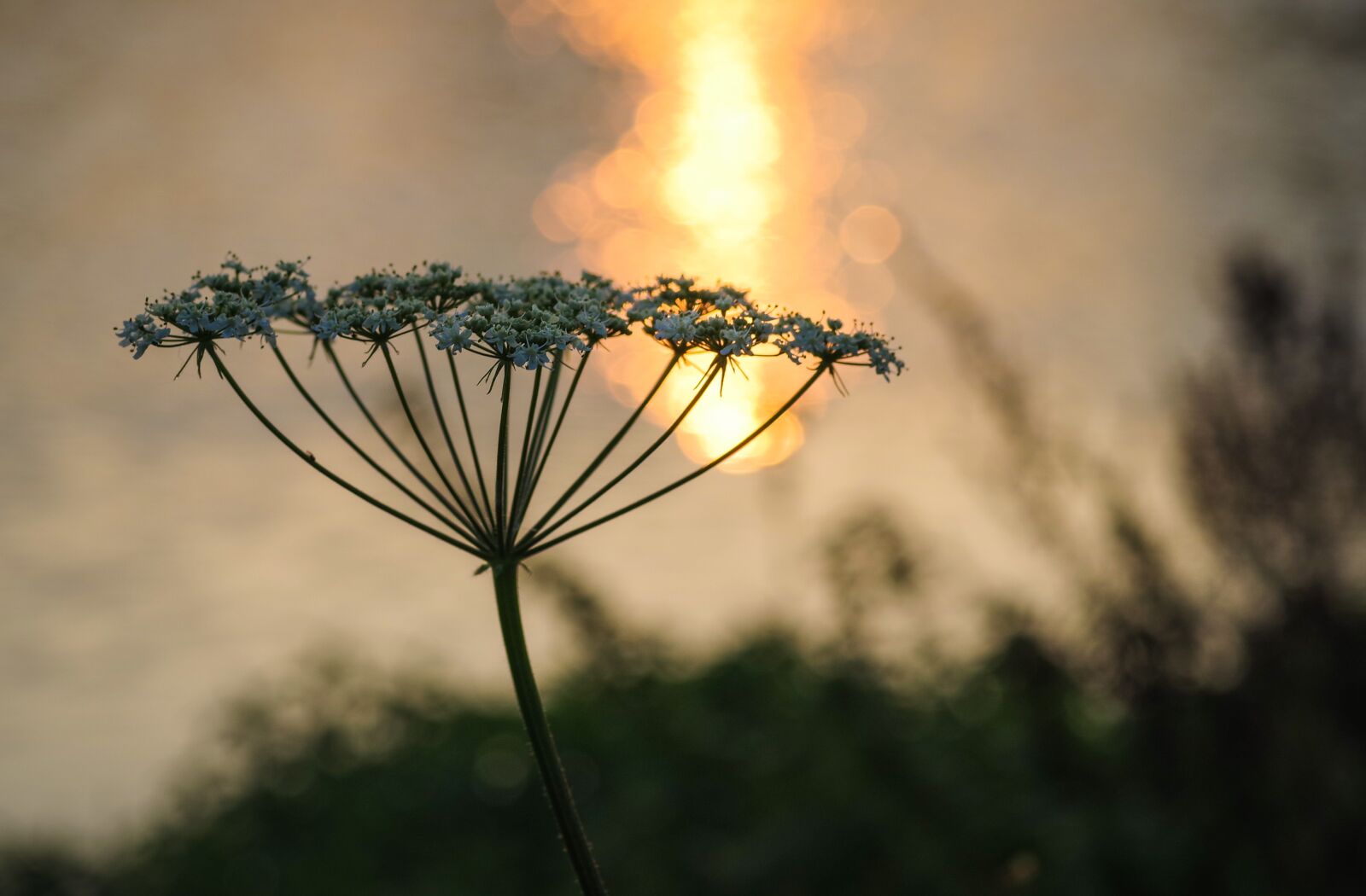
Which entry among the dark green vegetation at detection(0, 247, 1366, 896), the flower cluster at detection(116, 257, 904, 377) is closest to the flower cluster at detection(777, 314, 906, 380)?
the flower cluster at detection(116, 257, 904, 377)

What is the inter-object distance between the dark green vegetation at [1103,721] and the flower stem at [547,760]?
209 inches

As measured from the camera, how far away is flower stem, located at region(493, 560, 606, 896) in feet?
8.78

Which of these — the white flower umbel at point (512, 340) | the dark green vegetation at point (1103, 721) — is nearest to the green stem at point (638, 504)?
the white flower umbel at point (512, 340)

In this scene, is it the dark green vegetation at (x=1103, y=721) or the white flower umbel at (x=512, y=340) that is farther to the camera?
the dark green vegetation at (x=1103, y=721)

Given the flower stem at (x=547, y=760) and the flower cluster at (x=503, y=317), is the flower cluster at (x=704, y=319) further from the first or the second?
the flower stem at (x=547, y=760)

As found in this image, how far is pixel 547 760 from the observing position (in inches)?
107

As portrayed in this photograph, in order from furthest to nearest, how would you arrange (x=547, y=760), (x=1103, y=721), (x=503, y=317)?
(x=1103, y=721), (x=503, y=317), (x=547, y=760)

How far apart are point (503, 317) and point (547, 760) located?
1.31m

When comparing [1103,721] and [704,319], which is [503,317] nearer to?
[704,319]

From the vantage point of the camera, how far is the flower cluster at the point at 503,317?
3277 millimetres

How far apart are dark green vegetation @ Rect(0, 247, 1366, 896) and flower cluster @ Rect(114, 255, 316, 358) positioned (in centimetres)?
542

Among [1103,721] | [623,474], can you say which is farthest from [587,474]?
[1103,721]

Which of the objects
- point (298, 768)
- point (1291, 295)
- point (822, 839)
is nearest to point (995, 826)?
point (822, 839)

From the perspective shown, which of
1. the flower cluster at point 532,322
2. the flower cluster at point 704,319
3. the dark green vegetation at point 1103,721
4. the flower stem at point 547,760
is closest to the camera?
the flower stem at point 547,760
